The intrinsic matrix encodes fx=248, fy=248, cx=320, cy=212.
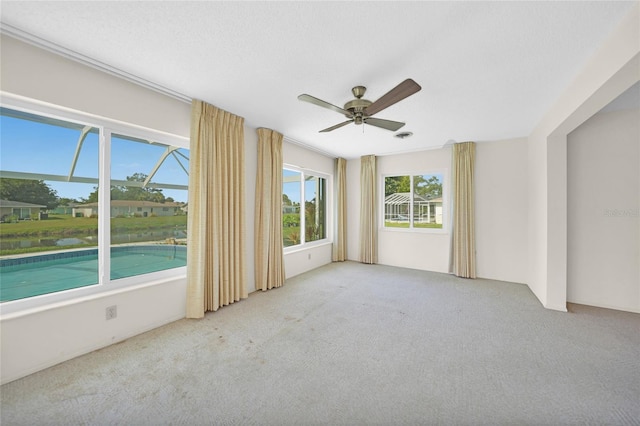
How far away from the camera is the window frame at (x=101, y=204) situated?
1865 millimetres

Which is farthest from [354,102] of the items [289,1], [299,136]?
[299,136]

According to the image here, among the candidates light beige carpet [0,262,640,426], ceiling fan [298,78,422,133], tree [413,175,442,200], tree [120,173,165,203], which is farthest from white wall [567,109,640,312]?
tree [120,173,165,203]

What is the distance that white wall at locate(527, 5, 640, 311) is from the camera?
64.9 inches

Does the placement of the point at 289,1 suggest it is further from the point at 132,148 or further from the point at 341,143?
the point at 341,143

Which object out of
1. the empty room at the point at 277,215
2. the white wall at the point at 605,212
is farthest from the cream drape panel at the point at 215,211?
the white wall at the point at 605,212

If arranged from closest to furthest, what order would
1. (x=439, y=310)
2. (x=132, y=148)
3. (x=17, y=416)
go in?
(x=17, y=416) → (x=132, y=148) → (x=439, y=310)

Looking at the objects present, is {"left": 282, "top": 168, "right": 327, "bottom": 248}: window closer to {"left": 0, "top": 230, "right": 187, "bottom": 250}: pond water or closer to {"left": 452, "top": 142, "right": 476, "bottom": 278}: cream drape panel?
{"left": 0, "top": 230, "right": 187, "bottom": 250}: pond water

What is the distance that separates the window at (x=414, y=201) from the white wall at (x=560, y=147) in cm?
142

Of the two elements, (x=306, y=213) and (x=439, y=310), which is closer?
(x=439, y=310)

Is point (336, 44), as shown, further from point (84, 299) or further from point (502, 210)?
point (502, 210)

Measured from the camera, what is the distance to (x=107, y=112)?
223 centimetres

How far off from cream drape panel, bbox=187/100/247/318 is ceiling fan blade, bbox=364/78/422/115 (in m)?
1.80

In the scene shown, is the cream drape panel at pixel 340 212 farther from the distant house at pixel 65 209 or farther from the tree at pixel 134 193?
the distant house at pixel 65 209

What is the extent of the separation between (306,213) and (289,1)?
12.9 ft
